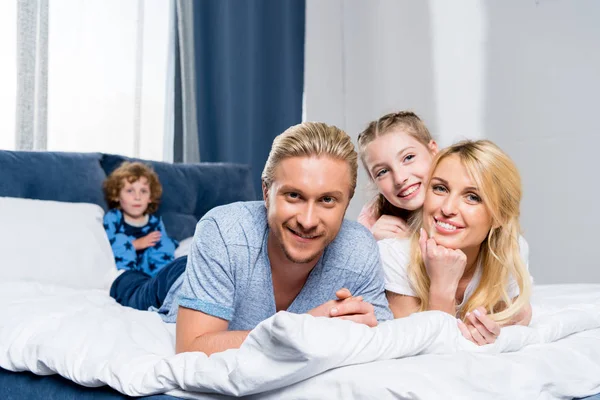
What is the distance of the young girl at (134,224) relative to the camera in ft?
8.76

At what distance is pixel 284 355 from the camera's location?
110 cm

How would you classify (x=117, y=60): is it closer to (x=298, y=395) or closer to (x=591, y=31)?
(x=591, y=31)

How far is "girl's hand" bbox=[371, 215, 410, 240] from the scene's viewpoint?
1947 mm

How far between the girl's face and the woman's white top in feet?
0.56

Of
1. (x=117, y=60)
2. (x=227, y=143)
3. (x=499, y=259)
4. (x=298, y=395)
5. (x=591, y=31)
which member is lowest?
(x=298, y=395)

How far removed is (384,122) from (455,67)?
2.31 metres

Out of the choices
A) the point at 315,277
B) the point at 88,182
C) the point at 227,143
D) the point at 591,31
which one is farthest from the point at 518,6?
the point at 315,277

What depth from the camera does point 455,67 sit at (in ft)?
13.7

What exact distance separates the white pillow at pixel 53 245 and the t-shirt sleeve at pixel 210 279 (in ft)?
3.17

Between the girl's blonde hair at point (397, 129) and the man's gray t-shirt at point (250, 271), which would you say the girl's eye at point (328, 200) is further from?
the girl's blonde hair at point (397, 129)

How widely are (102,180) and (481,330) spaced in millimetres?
1776

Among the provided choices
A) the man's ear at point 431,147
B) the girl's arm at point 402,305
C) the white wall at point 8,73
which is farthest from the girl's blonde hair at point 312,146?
the white wall at point 8,73

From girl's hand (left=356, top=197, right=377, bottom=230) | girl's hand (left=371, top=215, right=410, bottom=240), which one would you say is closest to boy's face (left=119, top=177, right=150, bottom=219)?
girl's hand (left=356, top=197, right=377, bottom=230)

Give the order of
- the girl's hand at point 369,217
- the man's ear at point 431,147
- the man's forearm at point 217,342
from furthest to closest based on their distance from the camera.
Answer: the girl's hand at point 369,217 → the man's ear at point 431,147 → the man's forearm at point 217,342
